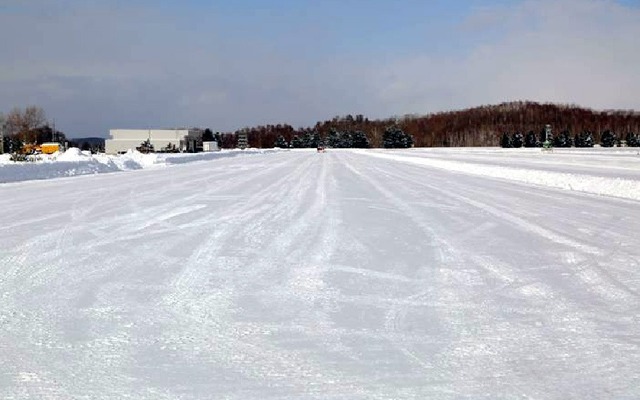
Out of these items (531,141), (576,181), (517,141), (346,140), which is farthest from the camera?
(346,140)

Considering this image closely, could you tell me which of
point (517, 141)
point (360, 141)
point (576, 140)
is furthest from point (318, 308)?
point (360, 141)

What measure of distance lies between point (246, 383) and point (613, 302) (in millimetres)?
3594

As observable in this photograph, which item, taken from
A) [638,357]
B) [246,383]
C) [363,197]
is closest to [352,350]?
[246,383]

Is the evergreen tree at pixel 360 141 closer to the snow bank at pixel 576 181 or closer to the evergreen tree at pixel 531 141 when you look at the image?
the evergreen tree at pixel 531 141

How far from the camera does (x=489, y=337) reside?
4.54 m

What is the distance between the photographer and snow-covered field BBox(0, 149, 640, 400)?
147 inches

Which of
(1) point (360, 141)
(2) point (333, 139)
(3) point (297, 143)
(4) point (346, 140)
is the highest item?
(2) point (333, 139)

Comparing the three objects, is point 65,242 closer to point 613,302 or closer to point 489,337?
point 489,337

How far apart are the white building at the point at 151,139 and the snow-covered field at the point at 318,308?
137460 millimetres

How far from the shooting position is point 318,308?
5.27 metres

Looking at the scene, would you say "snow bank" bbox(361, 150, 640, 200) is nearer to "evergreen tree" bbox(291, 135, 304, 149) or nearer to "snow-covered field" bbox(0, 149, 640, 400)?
"snow-covered field" bbox(0, 149, 640, 400)

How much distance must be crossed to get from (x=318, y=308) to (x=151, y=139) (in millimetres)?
155943

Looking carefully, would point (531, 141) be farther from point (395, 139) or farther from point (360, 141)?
point (360, 141)

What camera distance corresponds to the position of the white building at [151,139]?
148 m
